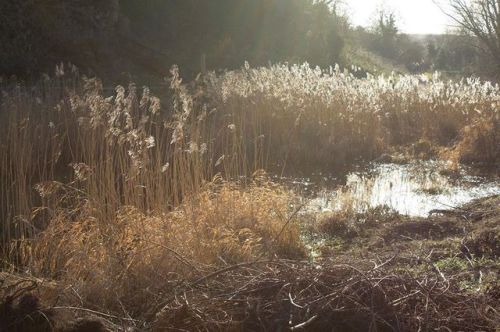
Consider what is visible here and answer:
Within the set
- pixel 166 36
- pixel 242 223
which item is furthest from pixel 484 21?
pixel 242 223

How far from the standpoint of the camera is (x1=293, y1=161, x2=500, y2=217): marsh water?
24.3 feet

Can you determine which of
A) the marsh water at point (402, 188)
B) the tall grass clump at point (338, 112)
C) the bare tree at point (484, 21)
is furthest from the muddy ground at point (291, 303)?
the bare tree at point (484, 21)

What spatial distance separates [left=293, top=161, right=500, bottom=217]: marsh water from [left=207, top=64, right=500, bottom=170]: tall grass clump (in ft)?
2.82

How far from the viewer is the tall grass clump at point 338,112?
10.7 metres

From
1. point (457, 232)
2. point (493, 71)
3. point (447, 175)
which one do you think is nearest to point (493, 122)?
point (447, 175)

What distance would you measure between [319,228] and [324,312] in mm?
3020

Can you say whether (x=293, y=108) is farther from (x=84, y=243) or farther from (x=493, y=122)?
(x=84, y=243)

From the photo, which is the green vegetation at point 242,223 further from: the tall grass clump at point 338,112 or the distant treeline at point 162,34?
the distant treeline at point 162,34

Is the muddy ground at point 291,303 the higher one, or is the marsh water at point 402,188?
the muddy ground at point 291,303

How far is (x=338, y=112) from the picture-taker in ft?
37.4

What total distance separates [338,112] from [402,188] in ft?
9.70

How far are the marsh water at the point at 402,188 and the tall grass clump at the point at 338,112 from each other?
0.86m

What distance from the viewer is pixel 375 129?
11758 mm

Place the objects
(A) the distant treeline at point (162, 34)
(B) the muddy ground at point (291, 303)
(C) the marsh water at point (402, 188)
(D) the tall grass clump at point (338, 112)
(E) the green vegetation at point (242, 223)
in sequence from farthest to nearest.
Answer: (A) the distant treeline at point (162, 34) < (D) the tall grass clump at point (338, 112) < (C) the marsh water at point (402, 188) < (E) the green vegetation at point (242, 223) < (B) the muddy ground at point (291, 303)
